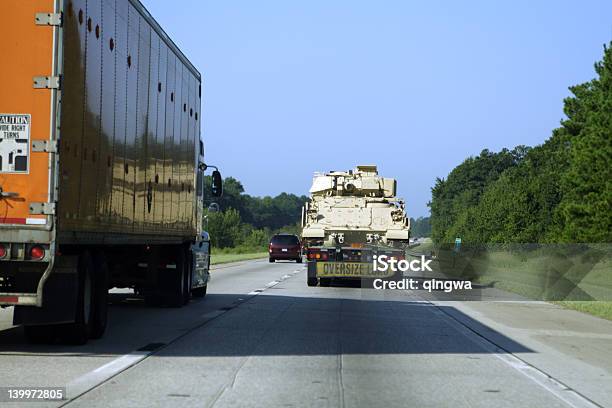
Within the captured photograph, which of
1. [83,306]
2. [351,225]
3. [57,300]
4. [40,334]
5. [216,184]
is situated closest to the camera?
[57,300]

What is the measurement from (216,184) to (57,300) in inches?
474

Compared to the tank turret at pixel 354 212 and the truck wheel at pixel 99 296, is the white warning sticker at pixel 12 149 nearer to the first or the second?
the truck wheel at pixel 99 296

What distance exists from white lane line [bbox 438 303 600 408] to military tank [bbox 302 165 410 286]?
44.3ft

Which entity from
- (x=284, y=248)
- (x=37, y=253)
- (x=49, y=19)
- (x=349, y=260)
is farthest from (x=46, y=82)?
(x=284, y=248)

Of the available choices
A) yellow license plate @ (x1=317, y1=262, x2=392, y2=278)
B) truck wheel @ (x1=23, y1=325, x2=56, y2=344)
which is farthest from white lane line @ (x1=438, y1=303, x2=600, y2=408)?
yellow license plate @ (x1=317, y1=262, x2=392, y2=278)

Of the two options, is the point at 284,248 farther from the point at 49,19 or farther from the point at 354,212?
the point at 49,19

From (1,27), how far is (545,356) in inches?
308

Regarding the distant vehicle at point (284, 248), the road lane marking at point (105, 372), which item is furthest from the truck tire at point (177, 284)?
the distant vehicle at point (284, 248)

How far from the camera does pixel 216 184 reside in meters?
24.6

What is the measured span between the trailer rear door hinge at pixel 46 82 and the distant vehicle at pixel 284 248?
54.0 metres

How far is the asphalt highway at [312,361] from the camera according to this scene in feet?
33.3

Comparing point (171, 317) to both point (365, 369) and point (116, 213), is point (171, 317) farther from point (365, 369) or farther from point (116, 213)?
point (365, 369)

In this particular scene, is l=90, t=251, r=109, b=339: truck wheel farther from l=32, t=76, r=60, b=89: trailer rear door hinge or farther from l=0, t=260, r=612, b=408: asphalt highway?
l=32, t=76, r=60, b=89: trailer rear door hinge

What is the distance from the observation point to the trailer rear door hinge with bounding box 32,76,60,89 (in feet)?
38.1
